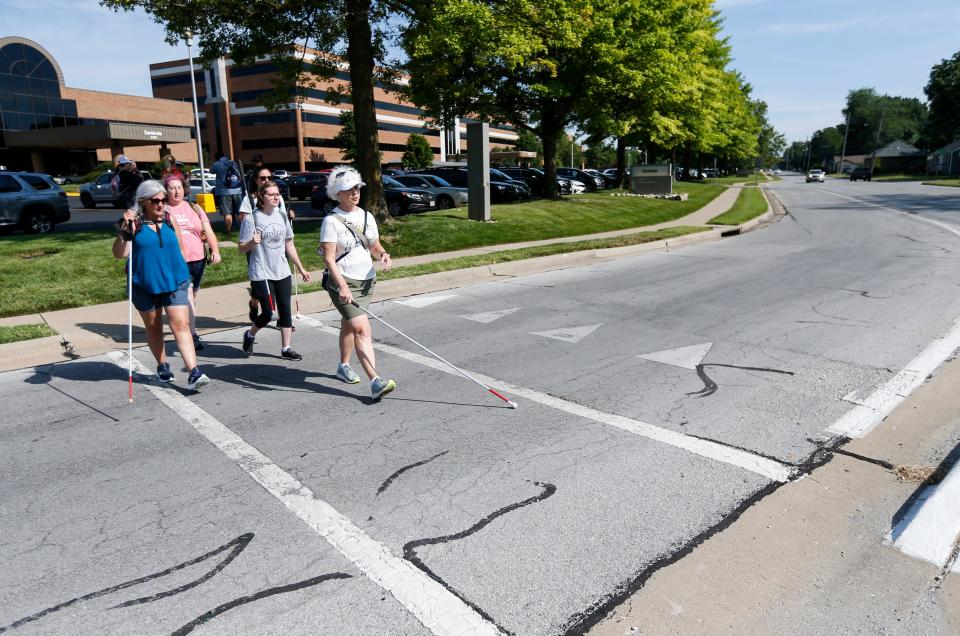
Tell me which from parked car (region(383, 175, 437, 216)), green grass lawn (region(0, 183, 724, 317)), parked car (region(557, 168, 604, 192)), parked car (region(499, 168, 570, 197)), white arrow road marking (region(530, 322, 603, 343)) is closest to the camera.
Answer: white arrow road marking (region(530, 322, 603, 343))

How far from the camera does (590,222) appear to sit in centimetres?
2038

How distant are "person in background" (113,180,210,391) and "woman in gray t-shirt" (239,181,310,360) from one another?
938 millimetres

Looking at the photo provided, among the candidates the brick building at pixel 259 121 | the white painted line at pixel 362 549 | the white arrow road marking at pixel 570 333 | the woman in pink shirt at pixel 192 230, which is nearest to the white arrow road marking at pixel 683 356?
the white arrow road marking at pixel 570 333

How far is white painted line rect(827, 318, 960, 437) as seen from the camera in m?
4.57

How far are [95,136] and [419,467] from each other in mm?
58514

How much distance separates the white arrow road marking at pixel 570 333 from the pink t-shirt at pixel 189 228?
154 inches

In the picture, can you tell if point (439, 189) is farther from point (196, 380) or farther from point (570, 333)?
point (196, 380)

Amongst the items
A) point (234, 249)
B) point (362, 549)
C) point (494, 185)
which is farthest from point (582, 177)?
point (362, 549)

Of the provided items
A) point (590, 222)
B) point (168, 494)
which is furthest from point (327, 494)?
point (590, 222)

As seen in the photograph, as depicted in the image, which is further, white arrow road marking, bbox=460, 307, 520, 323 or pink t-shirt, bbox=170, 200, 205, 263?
white arrow road marking, bbox=460, 307, 520, 323

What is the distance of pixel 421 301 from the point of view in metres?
9.70

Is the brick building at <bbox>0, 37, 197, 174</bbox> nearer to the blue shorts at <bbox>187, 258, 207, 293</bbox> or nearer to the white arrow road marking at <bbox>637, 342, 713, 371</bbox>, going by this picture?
the blue shorts at <bbox>187, 258, 207, 293</bbox>

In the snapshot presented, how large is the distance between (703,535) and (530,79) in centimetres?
2362

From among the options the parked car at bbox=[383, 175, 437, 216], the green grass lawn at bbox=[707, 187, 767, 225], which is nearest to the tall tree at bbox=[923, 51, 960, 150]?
the green grass lawn at bbox=[707, 187, 767, 225]
